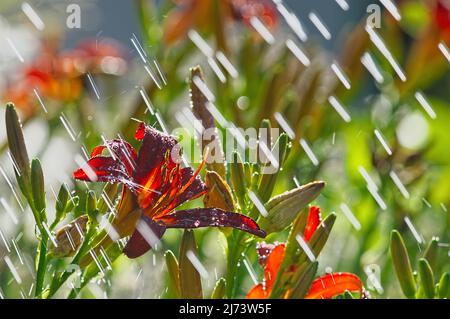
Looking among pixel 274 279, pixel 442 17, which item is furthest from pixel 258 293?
pixel 442 17

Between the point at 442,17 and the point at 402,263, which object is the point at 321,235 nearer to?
the point at 402,263

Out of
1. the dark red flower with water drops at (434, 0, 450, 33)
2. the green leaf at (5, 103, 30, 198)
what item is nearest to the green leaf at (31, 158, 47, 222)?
the green leaf at (5, 103, 30, 198)

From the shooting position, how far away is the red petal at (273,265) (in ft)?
1.67

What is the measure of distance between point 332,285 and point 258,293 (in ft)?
0.14

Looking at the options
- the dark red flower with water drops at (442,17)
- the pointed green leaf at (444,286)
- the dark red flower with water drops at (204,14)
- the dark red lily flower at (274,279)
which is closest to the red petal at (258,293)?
the dark red lily flower at (274,279)

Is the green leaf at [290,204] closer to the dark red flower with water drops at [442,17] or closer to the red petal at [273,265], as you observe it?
the red petal at [273,265]

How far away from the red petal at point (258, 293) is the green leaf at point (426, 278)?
0.09 m

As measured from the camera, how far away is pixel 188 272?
474 millimetres

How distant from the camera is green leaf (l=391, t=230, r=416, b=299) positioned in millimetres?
509

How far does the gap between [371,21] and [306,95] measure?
167 millimetres

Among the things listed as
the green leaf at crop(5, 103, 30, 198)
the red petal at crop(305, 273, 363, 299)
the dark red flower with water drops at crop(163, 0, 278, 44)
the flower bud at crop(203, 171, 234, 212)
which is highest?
the dark red flower with water drops at crop(163, 0, 278, 44)

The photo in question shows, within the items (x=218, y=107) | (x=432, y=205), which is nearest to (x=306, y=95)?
(x=218, y=107)

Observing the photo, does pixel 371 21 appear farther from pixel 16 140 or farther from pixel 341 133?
pixel 16 140

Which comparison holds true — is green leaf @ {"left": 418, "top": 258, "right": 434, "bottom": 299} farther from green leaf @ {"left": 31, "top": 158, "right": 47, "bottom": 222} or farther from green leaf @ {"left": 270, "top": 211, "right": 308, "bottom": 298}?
green leaf @ {"left": 31, "top": 158, "right": 47, "bottom": 222}
